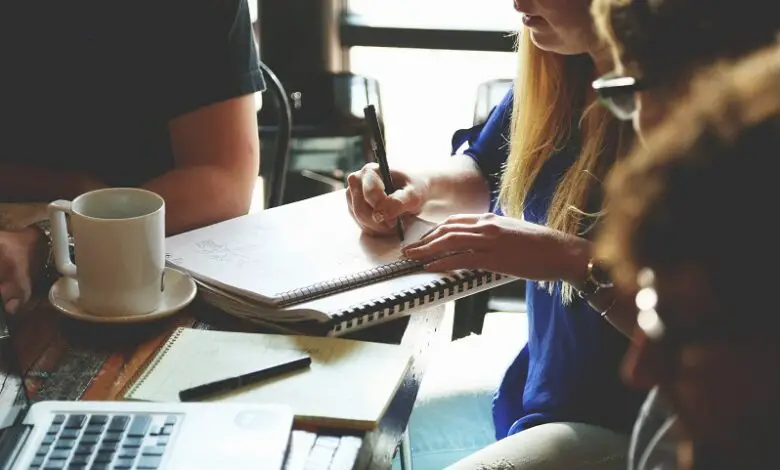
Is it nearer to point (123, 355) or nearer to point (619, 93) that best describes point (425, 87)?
point (123, 355)

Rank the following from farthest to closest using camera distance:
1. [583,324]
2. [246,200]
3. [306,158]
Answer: [306,158] → [246,200] → [583,324]

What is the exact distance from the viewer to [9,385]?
836 millimetres

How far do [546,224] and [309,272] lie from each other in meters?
0.38

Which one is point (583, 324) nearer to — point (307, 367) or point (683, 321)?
point (307, 367)

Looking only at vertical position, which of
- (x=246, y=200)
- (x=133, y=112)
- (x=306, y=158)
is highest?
(x=133, y=112)

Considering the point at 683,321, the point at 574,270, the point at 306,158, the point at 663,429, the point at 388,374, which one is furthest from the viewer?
the point at 306,158

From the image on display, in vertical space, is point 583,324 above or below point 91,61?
below

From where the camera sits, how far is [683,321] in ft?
1.60

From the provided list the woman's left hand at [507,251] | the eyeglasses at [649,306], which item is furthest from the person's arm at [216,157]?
the eyeglasses at [649,306]

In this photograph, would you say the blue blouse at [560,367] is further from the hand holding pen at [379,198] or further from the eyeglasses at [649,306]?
the eyeglasses at [649,306]

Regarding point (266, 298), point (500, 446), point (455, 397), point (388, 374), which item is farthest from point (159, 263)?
point (455, 397)

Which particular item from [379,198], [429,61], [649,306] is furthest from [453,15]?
[649,306]

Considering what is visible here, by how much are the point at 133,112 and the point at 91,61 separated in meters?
0.10

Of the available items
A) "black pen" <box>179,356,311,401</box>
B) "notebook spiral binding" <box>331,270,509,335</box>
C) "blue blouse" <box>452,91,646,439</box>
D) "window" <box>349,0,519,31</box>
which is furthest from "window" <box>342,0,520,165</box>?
"black pen" <box>179,356,311,401</box>
